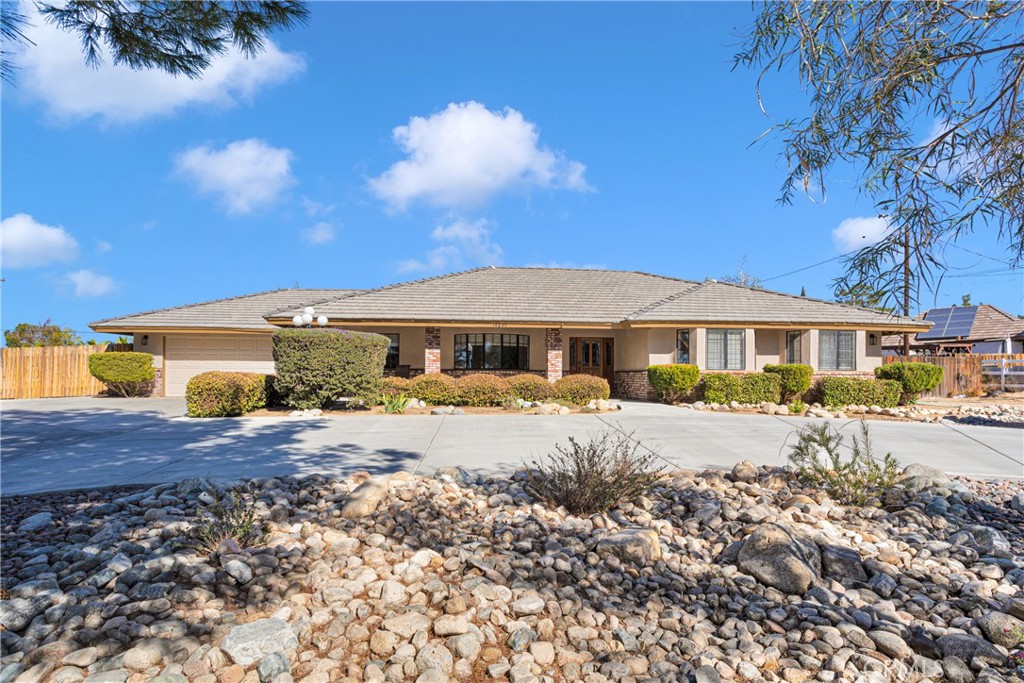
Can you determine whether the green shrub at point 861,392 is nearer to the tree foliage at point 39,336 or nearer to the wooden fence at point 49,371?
the wooden fence at point 49,371

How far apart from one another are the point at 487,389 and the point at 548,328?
14.9 ft

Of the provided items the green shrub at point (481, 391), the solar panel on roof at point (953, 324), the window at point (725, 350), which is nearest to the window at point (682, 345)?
the window at point (725, 350)

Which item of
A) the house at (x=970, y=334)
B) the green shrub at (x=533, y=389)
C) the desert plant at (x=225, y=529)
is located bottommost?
the desert plant at (x=225, y=529)

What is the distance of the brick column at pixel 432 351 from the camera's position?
1833 centimetres

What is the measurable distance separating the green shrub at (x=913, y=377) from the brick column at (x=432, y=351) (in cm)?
1531

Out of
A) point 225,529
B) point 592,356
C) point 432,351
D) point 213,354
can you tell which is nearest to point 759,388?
point 592,356

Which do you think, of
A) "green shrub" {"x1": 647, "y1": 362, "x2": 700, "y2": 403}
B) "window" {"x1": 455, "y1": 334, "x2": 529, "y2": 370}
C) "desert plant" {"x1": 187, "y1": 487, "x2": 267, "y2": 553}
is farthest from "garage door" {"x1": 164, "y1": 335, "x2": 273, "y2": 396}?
"desert plant" {"x1": 187, "y1": 487, "x2": 267, "y2": 553}

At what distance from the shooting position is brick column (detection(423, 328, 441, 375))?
18.3 meters

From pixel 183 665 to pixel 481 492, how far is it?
2.80 metres

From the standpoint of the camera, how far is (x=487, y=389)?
50.2ft

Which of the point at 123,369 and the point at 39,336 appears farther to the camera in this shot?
the point at 39,336

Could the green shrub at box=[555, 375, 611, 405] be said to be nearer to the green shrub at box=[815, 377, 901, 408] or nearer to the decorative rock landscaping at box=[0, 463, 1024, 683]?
the green shrub at box=[815, 377, 901, 408]

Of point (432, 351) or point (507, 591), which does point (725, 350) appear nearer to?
point (432, 351)

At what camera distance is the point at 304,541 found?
3.91m
